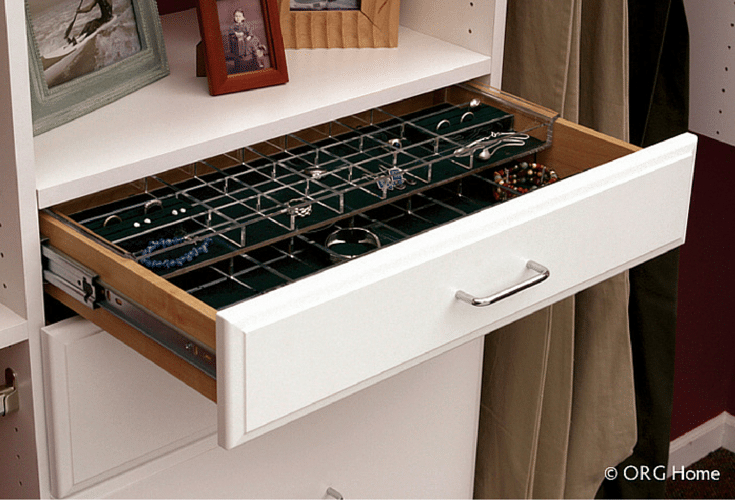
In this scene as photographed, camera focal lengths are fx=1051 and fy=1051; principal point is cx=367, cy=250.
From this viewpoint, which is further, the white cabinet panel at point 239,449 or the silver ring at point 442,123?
the silver ring at point 442,123

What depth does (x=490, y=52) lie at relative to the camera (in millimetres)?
1412

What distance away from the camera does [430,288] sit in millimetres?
981

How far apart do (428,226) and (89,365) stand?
0.41 metres

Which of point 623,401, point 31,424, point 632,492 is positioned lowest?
point 632,492

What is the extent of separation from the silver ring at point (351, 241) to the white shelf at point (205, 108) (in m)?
0.14

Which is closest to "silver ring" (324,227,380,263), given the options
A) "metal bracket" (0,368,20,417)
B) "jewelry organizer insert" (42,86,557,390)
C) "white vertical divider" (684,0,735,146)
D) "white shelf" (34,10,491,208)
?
"jewelry organizer insert" (42,86,557,390)

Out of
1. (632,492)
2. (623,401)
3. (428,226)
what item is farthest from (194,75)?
(632,492)

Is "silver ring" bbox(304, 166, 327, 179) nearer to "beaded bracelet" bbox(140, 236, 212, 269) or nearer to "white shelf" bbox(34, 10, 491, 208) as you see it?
"white shelf" bbox(34, 10, 491, 208)

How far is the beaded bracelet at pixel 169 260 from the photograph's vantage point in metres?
1.02

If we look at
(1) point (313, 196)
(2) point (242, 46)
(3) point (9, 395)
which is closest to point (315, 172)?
(1) point (313, 196)

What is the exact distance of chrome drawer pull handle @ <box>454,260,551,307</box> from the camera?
1005mm

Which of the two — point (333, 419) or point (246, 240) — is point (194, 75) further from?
point (333, 419)

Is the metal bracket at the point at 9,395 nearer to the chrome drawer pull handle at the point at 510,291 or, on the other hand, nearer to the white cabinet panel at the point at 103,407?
the white cabinet panel at the point at 103,407

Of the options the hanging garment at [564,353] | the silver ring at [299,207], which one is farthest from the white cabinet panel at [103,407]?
the hanging garment at [564,353]
